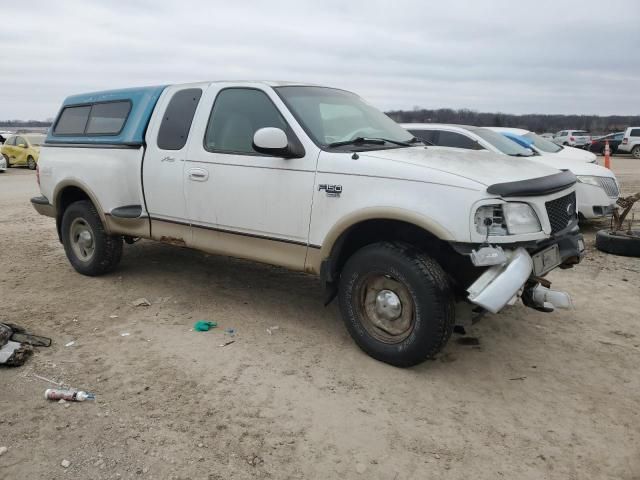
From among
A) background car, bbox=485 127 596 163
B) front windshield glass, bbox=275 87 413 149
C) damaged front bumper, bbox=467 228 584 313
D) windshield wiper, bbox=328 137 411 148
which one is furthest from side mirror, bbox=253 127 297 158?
background car, bbox=485 127 596 163

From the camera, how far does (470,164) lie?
388 centimetres

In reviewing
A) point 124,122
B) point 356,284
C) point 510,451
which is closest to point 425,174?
point 356,284

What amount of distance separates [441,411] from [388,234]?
4.38ft

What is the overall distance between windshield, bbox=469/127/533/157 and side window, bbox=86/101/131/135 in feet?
18.1

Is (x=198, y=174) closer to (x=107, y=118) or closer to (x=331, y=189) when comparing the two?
(x=331, y=189)

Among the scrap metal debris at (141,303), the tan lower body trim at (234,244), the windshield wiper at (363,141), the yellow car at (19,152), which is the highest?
the windshield wiper at (363,141)

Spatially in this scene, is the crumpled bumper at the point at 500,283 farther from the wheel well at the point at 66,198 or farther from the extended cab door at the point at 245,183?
the wheel well at the point at 66,198

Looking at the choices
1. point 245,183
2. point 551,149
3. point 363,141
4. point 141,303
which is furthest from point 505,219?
point 551,149

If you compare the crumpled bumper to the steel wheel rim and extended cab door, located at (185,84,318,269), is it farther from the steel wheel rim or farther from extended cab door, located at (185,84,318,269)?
extended cab door, located at (185,84,318,269)

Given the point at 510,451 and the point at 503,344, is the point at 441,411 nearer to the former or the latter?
the point at 510,451

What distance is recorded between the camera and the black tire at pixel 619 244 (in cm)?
687

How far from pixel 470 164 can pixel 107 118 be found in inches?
156

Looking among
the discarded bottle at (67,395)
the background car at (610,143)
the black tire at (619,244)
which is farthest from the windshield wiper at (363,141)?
the background car at (610,143)

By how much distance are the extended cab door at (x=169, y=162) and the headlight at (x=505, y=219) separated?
2.74 meters
